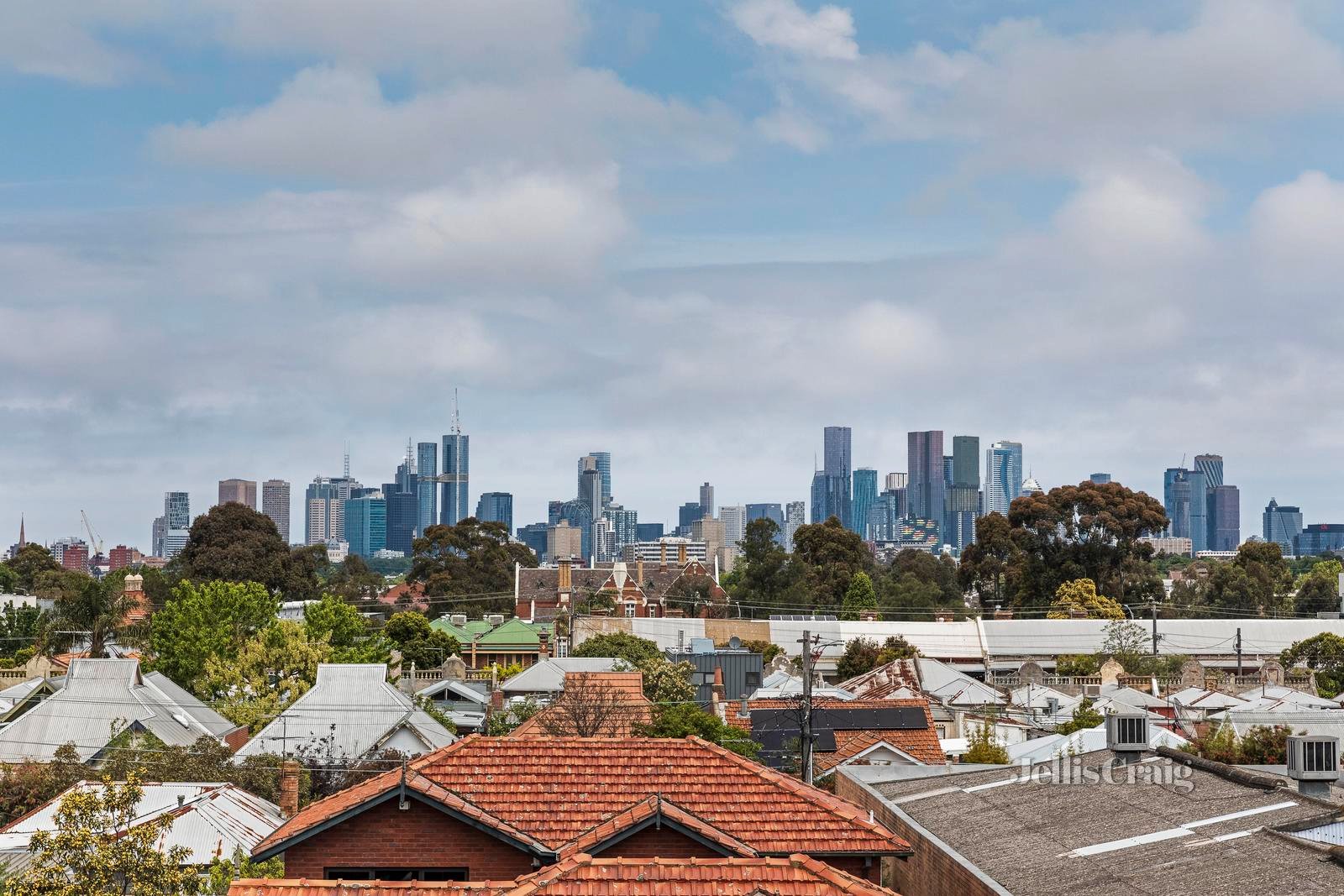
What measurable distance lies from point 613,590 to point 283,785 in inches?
3351

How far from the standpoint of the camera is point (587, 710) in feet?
123

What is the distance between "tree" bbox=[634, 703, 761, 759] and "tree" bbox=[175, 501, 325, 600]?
62.6 m

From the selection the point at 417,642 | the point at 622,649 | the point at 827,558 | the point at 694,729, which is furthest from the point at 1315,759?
the point at 827,558

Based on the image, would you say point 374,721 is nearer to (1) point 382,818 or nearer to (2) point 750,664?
(2) point 750,664

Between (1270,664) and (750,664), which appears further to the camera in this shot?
(1270,664)

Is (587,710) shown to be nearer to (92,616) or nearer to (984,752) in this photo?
(984,752)

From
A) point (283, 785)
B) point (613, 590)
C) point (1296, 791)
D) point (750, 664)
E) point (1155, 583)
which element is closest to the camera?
point (1296, 791)

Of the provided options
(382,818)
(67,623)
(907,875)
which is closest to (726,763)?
(382,818)

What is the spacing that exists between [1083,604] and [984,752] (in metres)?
56.1

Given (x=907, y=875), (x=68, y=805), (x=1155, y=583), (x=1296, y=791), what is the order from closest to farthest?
1. (x=68, y=805)
2. (x=1296, y=791)
3. (x=907, y=875)
4. (x=1155, y=583)

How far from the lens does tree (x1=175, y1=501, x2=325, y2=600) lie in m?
94.4

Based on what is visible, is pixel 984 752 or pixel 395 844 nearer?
pixel 395 844

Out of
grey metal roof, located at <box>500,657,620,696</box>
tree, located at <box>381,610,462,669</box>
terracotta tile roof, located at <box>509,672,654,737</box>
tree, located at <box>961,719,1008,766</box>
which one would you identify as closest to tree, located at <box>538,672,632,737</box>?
terracotta tile roof, located at <box>509,672,654,737</box>

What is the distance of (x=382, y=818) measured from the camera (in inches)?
643
